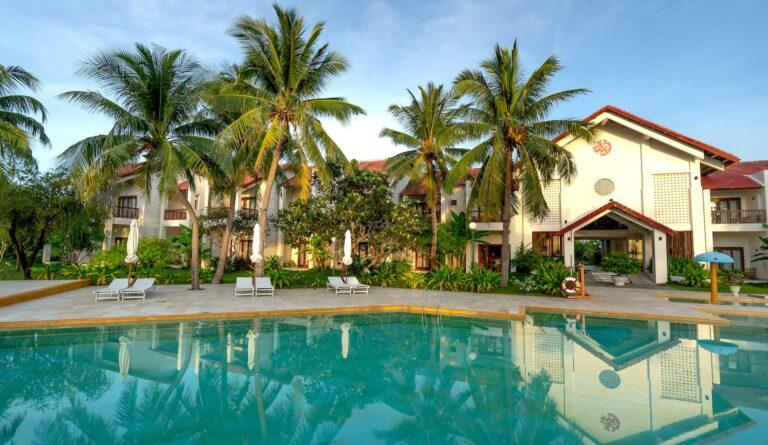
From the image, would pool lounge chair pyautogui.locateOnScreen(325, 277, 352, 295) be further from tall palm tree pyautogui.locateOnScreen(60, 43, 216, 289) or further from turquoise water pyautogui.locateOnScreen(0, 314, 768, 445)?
tall palm tree pyautogui.locateOnScreen(60, 43, 216, 289)

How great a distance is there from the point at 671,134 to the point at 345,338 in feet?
60.2

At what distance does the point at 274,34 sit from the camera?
43.5 ft

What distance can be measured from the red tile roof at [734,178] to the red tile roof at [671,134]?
62.7 inches

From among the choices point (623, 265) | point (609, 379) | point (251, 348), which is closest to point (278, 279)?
point (251, 348)

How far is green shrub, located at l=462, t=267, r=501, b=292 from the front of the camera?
15.0m

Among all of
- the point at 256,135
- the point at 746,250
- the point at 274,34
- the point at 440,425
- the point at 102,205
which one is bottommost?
the point at 440,425

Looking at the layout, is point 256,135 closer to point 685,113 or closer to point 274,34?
point 274,34

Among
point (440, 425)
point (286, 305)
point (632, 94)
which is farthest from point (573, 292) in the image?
point (632, 94)

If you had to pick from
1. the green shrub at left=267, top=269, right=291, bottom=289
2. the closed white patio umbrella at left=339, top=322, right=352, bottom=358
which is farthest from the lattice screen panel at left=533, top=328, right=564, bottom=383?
the green shrub at left=267, top=269, right=291, bottom=289

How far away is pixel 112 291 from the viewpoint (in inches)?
444

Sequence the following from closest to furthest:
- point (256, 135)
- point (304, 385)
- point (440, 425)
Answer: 1. point (440, 425)
2. point (304, 385)
3. point (256, 135)

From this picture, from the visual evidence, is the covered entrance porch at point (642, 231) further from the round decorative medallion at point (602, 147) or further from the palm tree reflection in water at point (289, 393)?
the palm tree reflection in water at point (289, 393)

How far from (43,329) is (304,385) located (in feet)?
22.2

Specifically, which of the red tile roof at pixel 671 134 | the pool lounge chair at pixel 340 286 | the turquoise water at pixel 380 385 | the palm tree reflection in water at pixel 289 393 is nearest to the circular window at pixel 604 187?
the red tile roof at pixel 671 134
